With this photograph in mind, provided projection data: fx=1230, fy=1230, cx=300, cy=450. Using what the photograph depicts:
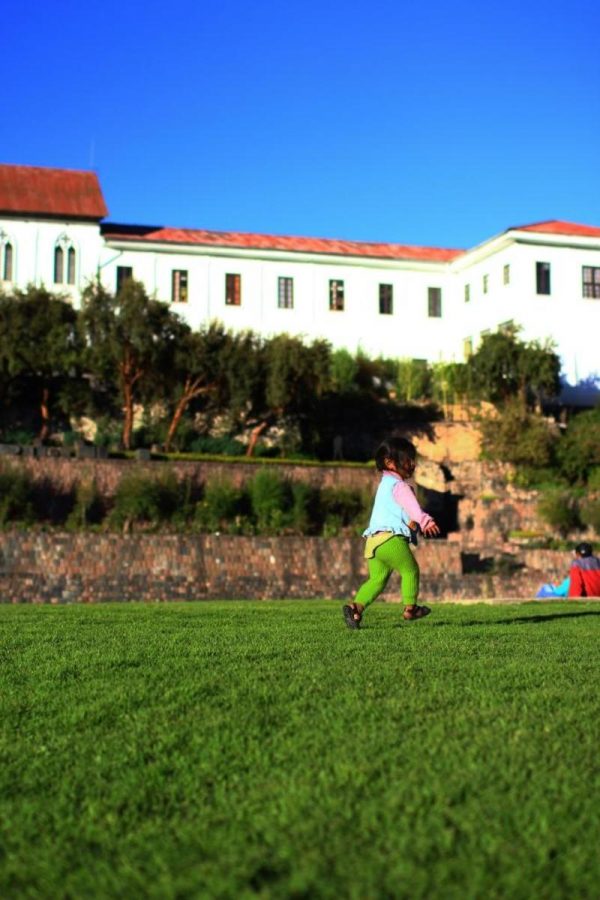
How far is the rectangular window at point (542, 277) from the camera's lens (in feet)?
187

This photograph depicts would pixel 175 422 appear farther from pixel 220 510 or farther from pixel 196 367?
pixel 220 510

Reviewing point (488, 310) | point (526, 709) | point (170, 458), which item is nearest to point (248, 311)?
point (488, 310)

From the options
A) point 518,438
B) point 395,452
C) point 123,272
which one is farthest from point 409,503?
point 123,272

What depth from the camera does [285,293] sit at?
60.0 metres

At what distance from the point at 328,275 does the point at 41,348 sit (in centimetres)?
1999

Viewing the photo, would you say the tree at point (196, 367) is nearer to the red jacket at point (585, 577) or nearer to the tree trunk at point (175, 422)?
the tree trunk at point (175, 422)

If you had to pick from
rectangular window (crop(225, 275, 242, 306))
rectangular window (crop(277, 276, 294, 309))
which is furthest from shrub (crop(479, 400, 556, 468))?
rectangular window (crop(225, 275, 242, 306))

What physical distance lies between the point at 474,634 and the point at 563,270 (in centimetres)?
4981

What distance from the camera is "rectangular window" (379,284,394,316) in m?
60.8

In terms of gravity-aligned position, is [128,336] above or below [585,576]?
above

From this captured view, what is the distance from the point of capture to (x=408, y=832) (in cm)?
396

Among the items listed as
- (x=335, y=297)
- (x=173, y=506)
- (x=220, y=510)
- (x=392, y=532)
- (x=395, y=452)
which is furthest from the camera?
(x=335, y=297)

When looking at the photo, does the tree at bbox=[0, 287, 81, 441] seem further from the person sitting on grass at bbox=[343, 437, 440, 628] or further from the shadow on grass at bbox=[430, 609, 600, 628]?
the person sitting on grass at bbox=[343, 437, 440, 628]

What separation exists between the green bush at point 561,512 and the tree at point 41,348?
17370 mm
